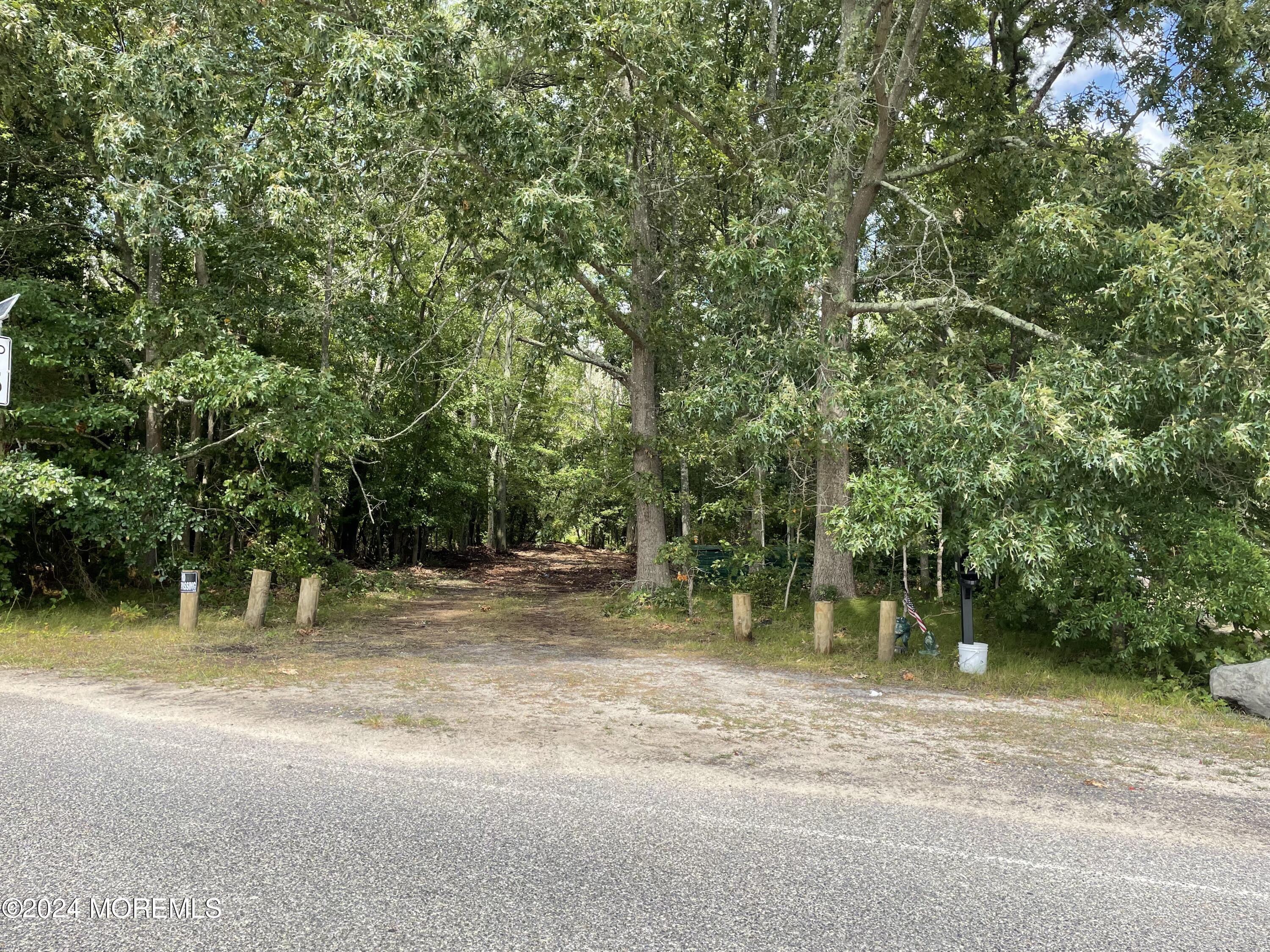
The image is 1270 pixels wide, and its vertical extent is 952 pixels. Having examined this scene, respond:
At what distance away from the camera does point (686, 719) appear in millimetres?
6098

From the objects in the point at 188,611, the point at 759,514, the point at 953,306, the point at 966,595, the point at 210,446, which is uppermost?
the point at 953,306

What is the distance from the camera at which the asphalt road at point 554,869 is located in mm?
2885

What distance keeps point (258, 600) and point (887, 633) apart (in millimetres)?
8098

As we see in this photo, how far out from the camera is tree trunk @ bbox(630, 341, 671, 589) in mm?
13523

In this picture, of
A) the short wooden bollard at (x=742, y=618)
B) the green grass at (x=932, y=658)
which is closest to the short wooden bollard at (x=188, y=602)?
the green grass at (x=932, y=658)

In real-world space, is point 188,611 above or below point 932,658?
above

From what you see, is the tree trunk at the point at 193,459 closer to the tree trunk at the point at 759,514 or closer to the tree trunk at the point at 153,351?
the tree trunk at the point at 153,351

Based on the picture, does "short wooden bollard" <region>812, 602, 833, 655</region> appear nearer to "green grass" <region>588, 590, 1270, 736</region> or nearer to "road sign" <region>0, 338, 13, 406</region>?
"green grass" <region>588, 590, 1270, 736</region>

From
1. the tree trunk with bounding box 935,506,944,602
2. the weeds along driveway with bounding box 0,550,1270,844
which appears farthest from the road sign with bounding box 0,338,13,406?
the tree trunk with bounding box 935,506,944,602

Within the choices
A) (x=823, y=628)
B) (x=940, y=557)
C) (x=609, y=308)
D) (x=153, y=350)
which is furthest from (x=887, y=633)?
(x=153, y=350)

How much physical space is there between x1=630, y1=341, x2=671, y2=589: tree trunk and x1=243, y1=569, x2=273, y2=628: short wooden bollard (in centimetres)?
598

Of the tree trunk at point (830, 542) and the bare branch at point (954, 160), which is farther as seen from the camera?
the tree trunk at point (830, 542)

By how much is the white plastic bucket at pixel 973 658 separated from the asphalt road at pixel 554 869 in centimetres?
435

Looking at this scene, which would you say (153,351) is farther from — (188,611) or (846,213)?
(846,213)
